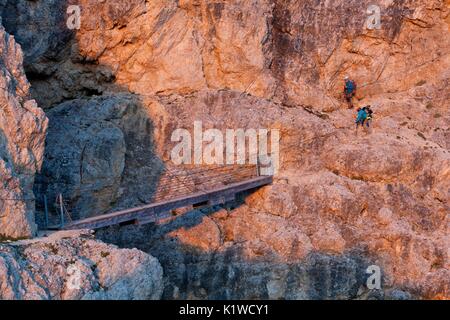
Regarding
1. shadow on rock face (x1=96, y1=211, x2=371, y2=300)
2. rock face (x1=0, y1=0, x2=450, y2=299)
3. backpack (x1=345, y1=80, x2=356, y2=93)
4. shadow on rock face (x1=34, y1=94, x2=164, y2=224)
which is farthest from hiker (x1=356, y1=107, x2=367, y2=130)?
shadow on rock face (x1=34, y1=94, x2=164, y2=224)

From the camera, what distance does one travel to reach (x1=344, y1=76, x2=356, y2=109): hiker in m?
37.8

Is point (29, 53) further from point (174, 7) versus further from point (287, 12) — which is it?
point (287, 12)

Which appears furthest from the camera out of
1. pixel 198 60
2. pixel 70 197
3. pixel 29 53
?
pixel 198 60

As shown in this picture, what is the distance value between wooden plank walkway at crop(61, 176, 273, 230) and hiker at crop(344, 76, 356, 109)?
6345 millimetres

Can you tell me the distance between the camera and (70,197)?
3122 centimetres

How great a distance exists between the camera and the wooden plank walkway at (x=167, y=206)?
27.8m

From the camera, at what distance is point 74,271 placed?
76.9 feet

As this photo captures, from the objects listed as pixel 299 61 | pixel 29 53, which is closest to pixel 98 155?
pixel 29 53

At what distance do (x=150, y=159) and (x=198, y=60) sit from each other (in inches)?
209

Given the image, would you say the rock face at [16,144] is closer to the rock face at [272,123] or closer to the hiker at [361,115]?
the rock face at [272,123]

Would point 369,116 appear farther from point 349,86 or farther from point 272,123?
point 272,123

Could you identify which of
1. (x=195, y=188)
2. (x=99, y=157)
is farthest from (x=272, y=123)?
(x=99, y=157)

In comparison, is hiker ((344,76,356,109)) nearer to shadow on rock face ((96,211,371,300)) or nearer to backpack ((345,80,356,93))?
backpack ((345,80,356,93))

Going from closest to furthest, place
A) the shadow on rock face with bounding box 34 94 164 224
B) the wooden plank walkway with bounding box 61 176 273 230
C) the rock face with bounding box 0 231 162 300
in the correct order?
1. the rock face with bounding box 0 231 162 300
2. the wooden plank walkway with bounding box 61 176 273 230
3. the shadow on rock face with bounding box 34 94 164 224
